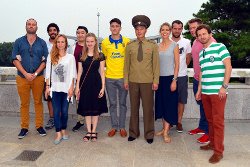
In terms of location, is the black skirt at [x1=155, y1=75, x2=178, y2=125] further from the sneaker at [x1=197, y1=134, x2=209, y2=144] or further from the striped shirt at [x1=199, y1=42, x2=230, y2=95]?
the striped shirt at [x1=199, y1=42, x2=230, y2=95]

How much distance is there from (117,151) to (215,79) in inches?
72.5

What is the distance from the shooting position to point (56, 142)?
478 cm

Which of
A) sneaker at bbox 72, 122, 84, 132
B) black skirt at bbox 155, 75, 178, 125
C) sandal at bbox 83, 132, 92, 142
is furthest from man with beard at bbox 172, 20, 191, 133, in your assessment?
sneaker at bbox 72, 122, 84, 132

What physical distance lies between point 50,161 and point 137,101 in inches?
68.3

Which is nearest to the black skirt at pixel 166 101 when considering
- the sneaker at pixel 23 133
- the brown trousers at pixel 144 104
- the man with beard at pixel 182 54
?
the brown trousers at pixel 144 104

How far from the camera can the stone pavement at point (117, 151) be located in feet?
13.1

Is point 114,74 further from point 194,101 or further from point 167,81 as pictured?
point 194,101

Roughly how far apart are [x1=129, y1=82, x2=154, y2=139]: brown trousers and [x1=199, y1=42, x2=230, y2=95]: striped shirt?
3.39 feet

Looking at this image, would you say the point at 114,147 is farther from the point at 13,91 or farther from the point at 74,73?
the point at 13,91

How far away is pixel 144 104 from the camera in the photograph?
4.82 m

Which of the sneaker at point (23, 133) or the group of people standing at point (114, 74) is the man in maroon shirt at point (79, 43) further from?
the sneaker at point (23, 133)

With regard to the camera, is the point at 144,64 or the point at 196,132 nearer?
the point at 144,64

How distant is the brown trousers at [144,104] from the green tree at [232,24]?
1340cm

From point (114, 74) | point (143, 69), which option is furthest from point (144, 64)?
point (114, 74)
